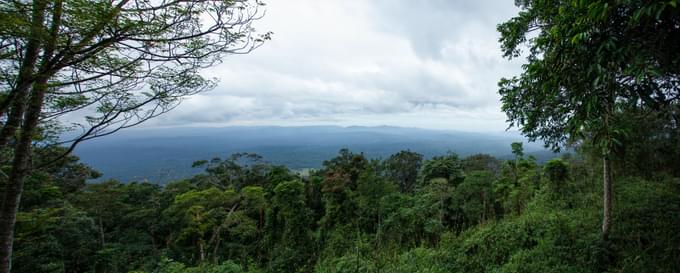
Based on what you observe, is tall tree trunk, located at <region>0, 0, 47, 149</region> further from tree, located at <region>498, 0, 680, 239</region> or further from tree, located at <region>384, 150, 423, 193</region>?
tree, located at <region>384, 150, 423, 193</region>

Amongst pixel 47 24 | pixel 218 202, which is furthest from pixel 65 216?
pixel 47 24

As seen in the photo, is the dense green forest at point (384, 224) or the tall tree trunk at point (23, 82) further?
the dense green forest at point (384, 224)

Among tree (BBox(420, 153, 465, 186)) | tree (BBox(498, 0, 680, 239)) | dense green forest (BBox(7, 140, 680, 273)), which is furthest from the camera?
tree (BBox(420, 153, 465, 186))

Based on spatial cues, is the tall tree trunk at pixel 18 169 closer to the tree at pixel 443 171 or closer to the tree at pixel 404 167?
the tree at pixel 443 171

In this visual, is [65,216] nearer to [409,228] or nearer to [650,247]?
[409,228]

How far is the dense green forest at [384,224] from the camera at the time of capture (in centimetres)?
386

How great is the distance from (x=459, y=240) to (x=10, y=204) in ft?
21.4

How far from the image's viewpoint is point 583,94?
1962 millimetres

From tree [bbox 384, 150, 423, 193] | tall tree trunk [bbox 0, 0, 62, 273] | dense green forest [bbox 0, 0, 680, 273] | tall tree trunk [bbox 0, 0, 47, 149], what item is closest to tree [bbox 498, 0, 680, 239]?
dense green forest [bbox 0, 0, 680, 273]

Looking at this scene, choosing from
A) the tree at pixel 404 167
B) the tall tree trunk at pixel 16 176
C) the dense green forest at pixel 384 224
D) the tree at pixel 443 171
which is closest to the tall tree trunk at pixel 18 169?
the tall tree trunk at pixel 16 176

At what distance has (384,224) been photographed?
9.45 m

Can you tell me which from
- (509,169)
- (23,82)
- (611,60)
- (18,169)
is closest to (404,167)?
(509,169)

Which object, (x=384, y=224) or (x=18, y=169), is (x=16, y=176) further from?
(x=384, y=224)

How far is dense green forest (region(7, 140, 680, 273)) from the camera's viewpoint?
386 centimetres
